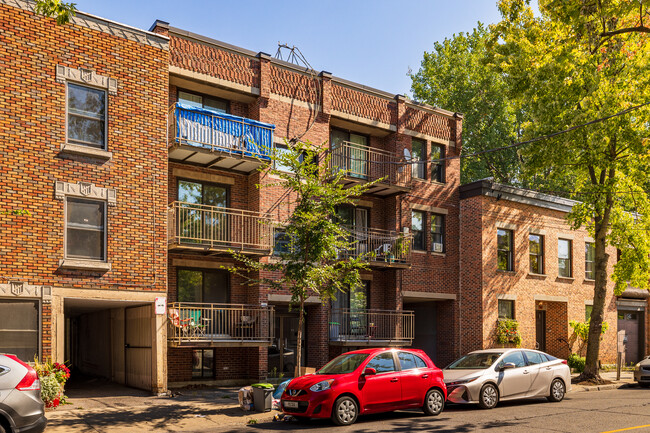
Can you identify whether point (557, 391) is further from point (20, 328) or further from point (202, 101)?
point (20, 328)

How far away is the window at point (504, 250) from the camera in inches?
1073

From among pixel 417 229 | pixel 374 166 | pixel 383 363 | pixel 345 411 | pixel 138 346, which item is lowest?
pixel 345 411

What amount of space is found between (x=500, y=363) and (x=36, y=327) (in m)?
11.7

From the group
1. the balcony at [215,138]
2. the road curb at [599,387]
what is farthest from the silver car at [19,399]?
the road curb at [599,387]

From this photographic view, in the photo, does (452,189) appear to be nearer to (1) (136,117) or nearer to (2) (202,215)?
(2) (202,215)

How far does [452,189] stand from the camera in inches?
1066

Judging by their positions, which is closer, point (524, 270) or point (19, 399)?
point (19, 399)

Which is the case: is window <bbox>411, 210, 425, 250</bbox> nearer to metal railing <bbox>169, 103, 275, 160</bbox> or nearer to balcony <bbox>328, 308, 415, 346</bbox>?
balcony <bbox>328, 308, 415, 346</bbox>

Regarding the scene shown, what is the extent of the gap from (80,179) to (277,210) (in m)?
6.72

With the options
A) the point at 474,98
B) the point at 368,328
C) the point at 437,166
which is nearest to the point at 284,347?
the point at 368,328

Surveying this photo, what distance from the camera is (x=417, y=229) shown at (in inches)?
1015

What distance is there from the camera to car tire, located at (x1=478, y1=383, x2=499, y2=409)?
15.3m

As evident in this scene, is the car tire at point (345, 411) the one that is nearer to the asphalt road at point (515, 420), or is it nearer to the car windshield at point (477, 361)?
the asphalt road at point (515, 420)

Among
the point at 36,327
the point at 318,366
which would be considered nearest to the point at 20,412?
the point at 36,327
